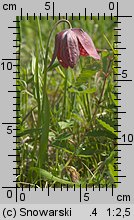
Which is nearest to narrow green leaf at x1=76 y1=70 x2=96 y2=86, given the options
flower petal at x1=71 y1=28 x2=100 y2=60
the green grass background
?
the green grass background

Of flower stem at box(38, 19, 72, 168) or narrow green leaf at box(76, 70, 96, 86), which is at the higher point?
narrow green leaf at box(76, 70, 96, 86)

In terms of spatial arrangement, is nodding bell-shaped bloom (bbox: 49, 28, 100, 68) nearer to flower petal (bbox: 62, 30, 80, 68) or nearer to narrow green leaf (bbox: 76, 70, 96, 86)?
flower petal (bbox: 62, 30, 80, 68)

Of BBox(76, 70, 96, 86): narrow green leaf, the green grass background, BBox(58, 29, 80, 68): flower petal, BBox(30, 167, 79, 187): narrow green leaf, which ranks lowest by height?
BBox(30, 167, 79, 187): narrow green leaf

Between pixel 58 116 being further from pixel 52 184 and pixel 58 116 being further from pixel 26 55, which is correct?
pixel 26 55

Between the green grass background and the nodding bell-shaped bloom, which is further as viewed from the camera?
the green grass background

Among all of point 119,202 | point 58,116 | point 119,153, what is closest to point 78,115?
point 58,116

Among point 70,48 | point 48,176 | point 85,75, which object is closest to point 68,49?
point 70,48

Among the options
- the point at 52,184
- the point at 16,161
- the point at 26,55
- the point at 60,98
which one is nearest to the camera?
the point at 52,184

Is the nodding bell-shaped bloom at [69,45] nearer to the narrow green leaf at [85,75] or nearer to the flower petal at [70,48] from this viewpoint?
the flower petal at [70,48]
